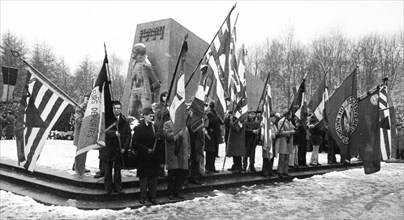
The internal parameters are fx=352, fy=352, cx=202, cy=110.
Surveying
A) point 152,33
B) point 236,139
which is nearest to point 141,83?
point 152,33

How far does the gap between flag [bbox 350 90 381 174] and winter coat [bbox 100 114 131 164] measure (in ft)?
20.4

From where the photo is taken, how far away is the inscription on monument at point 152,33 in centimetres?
1309

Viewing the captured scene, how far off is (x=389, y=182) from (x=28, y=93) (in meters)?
11.3

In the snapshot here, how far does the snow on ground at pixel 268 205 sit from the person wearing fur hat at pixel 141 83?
227cm

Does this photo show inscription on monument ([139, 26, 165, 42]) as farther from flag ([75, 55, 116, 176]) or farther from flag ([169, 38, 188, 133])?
flag ([75, 55, 116, 176])

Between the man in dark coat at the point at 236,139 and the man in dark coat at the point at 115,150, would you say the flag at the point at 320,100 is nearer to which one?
the man in dark coat at the point at 236,139

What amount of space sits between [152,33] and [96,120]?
7.25 m

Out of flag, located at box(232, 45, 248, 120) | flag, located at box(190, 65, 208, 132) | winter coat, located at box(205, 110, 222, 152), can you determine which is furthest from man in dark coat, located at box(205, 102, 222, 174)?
flag, located at box(190, 65, 208, 132)

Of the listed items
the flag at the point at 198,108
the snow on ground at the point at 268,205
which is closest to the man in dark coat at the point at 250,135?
the snow on ground at the point at 268,205

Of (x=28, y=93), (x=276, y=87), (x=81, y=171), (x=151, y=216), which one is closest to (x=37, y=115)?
(x=28, y=93)

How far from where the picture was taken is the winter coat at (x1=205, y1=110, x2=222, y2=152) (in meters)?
9.62

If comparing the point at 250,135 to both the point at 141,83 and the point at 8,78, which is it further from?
the point at 8,78

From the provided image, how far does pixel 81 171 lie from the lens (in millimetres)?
6602

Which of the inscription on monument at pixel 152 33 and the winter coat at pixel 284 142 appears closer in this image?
the winter coat at pixel 284 142
